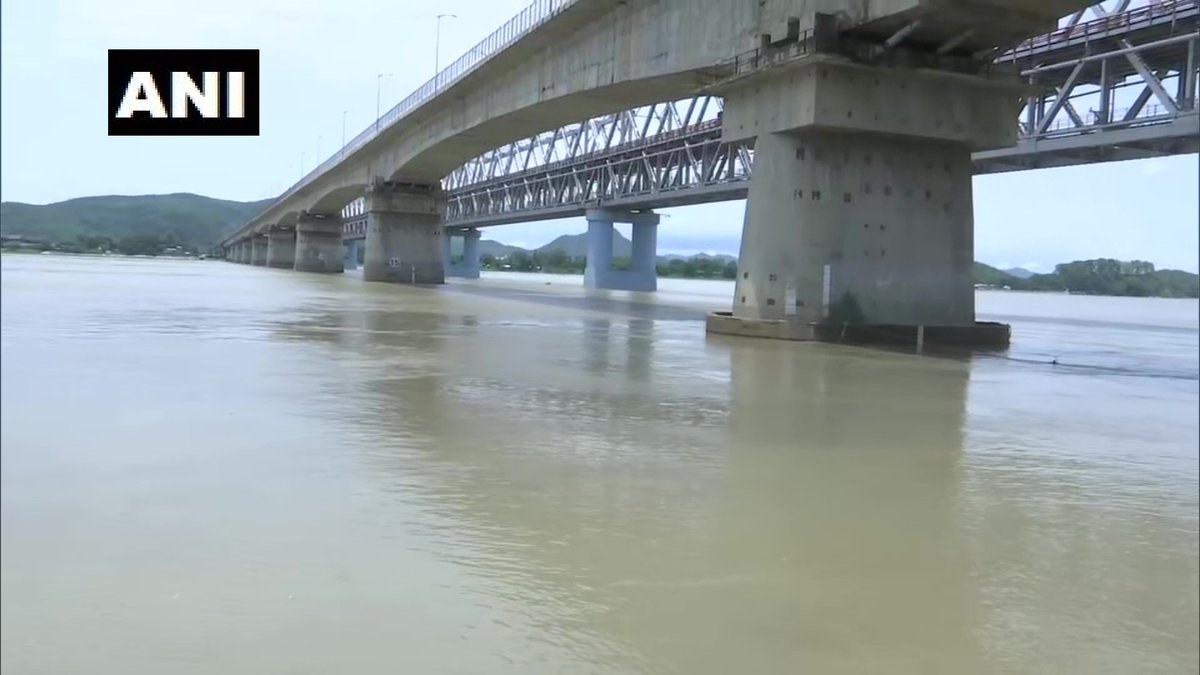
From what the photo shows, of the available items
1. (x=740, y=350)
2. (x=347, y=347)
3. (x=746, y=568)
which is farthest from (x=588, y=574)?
(x=740, y=350)

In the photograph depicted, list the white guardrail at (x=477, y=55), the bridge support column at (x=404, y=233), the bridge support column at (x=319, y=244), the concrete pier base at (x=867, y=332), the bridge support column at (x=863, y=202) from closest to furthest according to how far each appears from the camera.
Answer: the bridge support column at (x=863, y=202) → the concrete pier base at (x=867, y=332) → the white guardrail at (x=477, y=55) → the bridge support column at (x=404, y=233) → the bridge support column at (x=319, y=244)

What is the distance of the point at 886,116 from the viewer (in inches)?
730

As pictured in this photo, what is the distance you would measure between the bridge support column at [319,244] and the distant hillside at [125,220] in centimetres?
7078

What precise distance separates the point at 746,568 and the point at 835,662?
101 cm

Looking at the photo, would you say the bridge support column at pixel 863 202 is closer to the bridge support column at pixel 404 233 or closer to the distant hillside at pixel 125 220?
the distant hillside at pixel 125 220

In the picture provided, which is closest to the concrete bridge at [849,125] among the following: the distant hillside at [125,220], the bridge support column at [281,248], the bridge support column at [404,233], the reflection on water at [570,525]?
the reflection on water at [570,525]

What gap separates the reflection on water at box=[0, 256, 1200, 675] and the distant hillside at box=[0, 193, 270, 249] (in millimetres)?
244

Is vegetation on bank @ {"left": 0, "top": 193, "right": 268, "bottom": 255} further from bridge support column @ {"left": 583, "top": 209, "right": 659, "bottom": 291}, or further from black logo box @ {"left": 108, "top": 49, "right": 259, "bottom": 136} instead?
bridge support column @ {"left": 583, "top": 209, "right": 659, "bottom": 291}

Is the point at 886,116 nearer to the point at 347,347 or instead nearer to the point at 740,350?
the point at 740,350

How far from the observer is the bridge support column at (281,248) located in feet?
314

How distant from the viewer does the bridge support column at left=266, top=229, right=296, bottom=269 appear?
9569cm

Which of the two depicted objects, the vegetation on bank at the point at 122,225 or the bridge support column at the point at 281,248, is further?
the bridge support column at the point at 281,248

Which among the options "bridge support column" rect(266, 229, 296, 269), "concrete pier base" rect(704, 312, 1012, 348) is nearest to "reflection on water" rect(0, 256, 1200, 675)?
"concrete pier base" rect(704, 312, 1012, 348)

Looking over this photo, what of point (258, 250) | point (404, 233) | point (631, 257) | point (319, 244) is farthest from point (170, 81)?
point (258, 250)
